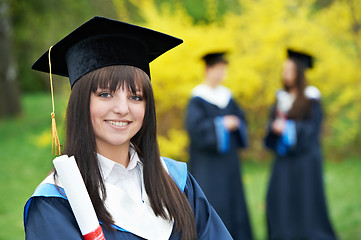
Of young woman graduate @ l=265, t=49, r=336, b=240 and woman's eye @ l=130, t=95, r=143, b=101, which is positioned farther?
young woman graduate @ l=265, t=49, r=336, b=240

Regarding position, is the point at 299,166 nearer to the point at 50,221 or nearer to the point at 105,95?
the point at 105,95

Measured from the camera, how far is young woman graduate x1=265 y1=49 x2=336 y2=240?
5410 millimetres

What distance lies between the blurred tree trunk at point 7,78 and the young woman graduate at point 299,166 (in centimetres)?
727

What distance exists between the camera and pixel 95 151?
191cm

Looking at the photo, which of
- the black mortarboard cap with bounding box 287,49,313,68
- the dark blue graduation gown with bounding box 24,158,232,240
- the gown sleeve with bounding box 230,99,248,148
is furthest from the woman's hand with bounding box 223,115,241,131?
the dark blue graduation gown with bounding box 24,158,232,240

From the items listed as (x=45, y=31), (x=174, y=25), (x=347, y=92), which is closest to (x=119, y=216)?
(x=174, y=25)

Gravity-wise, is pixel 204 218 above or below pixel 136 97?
below

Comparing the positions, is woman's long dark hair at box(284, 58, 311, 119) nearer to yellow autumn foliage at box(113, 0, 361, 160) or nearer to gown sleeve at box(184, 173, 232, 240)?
yellow autumn foliage at box(113, 0, 361, 160)

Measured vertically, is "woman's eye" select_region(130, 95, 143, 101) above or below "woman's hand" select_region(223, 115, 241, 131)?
above

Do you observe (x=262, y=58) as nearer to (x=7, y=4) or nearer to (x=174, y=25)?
(x=174, y=25)

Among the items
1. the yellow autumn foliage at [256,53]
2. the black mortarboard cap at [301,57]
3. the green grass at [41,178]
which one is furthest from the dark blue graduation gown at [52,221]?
the yellow autumn foliage at [256,53]

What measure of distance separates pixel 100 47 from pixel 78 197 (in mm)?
588

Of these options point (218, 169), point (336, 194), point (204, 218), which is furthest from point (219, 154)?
point (204, 218)

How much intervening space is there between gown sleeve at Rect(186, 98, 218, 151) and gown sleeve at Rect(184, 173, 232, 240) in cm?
317
